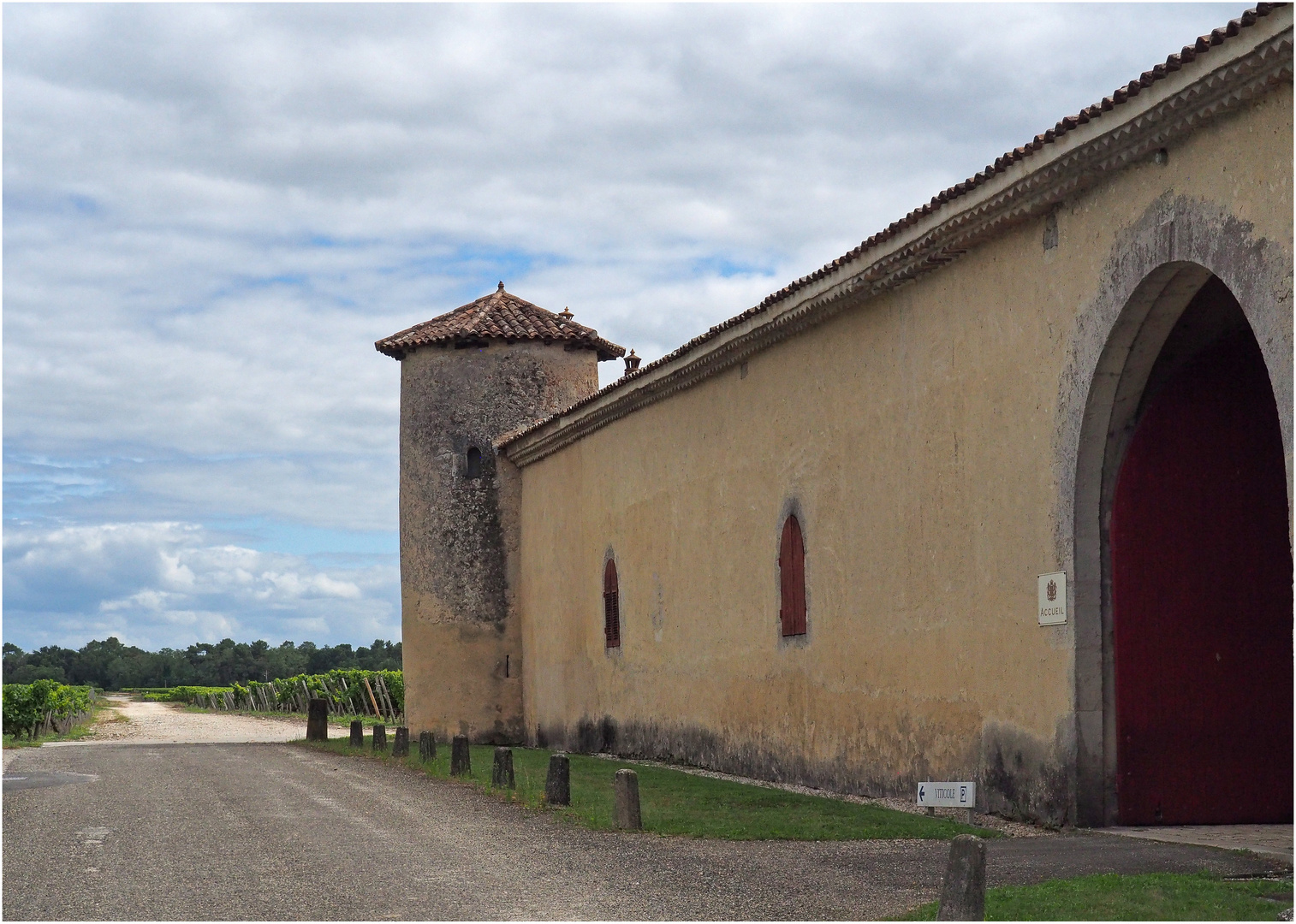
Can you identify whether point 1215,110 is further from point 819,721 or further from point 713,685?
point 713,685

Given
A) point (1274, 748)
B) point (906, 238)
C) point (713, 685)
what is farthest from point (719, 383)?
point (1274, 748)

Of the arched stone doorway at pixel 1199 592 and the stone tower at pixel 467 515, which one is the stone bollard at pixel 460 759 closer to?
the arched stone doorway at pixel 1199 592

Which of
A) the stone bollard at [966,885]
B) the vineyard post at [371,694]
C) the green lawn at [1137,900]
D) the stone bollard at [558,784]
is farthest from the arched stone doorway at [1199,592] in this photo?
the vineyard post at [371,694]

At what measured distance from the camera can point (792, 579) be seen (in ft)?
57.7

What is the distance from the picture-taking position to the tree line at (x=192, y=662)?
141m

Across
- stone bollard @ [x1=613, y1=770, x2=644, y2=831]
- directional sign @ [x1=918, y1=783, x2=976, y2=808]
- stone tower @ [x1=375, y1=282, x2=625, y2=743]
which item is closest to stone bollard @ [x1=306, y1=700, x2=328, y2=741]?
stone tower @ [x1=375, y1=282, x2=625, y2=743]

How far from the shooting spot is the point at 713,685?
2005 centimetres

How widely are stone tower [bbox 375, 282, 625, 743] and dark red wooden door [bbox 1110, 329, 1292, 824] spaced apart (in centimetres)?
1738

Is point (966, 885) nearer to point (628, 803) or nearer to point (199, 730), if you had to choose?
point (628, 803)

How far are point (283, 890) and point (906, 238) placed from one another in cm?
798

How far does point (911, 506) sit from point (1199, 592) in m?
3.19

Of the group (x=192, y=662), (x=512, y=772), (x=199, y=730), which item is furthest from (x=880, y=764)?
(x=192, y=662)

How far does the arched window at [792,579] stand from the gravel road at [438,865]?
424 centimetres

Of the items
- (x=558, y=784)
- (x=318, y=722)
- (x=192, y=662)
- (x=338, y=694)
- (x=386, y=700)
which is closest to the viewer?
(x=558, y=784)
